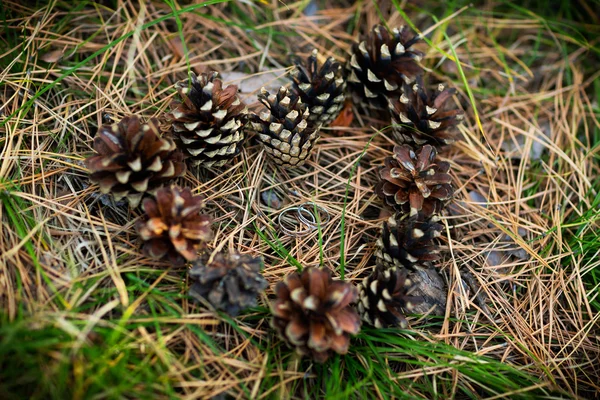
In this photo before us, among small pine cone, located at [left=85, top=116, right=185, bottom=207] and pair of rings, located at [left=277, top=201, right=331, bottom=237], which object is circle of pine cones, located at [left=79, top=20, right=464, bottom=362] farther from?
pair of rings, located at [left=277, top=201, right=331, bottom=237]

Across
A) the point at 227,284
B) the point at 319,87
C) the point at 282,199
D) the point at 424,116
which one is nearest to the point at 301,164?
the point at 282,199

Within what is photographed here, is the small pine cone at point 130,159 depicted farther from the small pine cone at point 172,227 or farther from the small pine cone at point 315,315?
the small pine cone at point 315,315

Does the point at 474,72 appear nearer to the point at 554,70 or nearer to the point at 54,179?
the point at 554,70

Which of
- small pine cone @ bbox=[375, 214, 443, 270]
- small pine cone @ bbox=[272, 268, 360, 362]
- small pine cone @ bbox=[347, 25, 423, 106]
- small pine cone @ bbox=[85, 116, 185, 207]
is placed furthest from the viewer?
small pine cone @ bbox=[347, 25, 423, 106]

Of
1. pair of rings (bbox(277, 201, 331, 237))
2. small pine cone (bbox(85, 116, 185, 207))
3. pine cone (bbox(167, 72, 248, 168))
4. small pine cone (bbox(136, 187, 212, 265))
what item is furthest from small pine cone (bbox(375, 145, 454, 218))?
small pine cone (bbox(85, 116, 185, 207))

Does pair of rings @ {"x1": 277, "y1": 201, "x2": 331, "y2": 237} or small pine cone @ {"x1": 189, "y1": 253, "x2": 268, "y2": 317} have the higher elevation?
small pine cone @ {"x1": 189, "y1": 253, "x2": 268, "y2": 317}

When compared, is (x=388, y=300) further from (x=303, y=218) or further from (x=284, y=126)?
(x=284, y=126)

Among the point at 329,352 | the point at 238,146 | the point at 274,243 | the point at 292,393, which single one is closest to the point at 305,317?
the point at 329,352

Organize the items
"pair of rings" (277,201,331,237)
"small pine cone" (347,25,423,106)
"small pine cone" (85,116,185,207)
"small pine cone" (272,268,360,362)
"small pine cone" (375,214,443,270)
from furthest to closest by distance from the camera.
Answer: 1. "small pine cone" (347,25,423,106)
2. "pair of rings" (277,201,331,237)
3. "small pine cone" (375,214,443,270)
4. "small pine cone" (85,116,185,207)
5. "small pine cone" (272,268,360,362)
